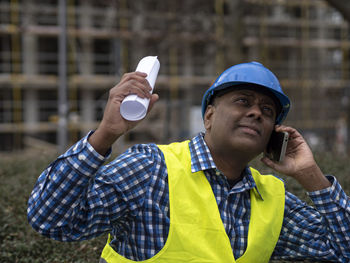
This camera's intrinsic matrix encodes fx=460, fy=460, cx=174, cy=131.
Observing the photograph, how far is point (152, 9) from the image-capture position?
24.1m

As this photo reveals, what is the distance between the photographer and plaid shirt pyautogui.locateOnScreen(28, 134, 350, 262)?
1956mm

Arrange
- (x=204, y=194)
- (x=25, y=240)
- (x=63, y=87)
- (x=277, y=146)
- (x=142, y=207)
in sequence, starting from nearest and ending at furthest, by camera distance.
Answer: (x=142, y=207) → (x=204, y=194) → (x=277, y=146) → (x=25, y=240) → (x=63, y=87)

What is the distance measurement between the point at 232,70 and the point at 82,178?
107cm

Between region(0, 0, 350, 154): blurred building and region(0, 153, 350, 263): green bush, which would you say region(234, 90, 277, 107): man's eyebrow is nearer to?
region(0, 153, 350, 263): green bush

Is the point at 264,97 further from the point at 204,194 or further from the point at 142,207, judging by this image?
the point at 142,207

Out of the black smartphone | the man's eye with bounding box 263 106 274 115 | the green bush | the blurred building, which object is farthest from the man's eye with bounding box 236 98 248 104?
the blurred building

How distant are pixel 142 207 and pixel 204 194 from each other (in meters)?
0.33

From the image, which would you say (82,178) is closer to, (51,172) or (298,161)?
(51,172)

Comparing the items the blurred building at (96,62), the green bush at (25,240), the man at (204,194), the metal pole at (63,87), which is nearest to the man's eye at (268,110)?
the man at (204,194)

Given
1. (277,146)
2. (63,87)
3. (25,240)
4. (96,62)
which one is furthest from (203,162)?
(96,62)

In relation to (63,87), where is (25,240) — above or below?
above

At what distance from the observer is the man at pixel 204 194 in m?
1.98

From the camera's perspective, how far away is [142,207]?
7.25 ft

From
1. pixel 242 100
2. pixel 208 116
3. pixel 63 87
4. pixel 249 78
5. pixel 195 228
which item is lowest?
pixel 63 87
